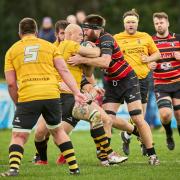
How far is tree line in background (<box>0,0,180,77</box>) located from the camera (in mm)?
38250

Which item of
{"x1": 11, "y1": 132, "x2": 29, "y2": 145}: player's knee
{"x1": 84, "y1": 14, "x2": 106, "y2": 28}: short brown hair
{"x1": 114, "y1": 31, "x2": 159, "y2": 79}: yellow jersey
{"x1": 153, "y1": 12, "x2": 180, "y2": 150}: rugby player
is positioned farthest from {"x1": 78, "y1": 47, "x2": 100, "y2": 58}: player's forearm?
{"x1": 153, "y1": 12, "x2": 180, "y2": 150}: rugby player

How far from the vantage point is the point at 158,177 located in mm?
10180

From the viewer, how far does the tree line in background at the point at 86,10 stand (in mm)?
38250

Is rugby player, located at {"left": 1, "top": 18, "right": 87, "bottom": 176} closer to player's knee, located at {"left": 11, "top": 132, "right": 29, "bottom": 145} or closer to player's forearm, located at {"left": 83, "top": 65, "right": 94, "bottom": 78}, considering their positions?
player's knee, located at {"left": 11, "top": 132, "right": 29, "bottom": 145}

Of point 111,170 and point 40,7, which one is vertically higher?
point 40,7

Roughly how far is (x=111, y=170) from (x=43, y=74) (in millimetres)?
1817

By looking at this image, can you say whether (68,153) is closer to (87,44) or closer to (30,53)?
(30,53)

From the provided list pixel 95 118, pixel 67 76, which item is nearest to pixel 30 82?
pixel 67 76

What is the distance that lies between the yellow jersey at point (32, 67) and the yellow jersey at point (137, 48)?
12.7 ft

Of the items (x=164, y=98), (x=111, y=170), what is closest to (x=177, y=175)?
(x=111, y=170)

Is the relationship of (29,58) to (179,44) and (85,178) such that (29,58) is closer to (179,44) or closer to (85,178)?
(85,178)

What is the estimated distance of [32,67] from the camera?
10203 millimetres

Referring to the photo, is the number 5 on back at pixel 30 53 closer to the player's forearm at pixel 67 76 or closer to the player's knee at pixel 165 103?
the player's forearm at pixel 67 76

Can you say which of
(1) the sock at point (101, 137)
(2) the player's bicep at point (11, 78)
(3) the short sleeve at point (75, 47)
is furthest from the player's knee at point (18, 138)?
(3) the short sleeve at point (75, 47)
